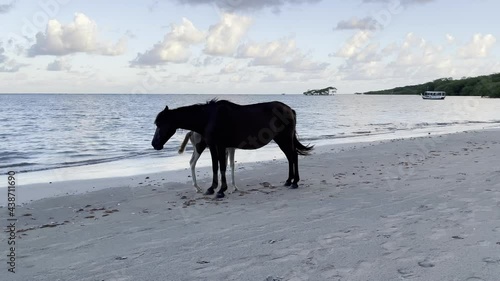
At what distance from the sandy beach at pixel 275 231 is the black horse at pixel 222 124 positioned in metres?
1.01

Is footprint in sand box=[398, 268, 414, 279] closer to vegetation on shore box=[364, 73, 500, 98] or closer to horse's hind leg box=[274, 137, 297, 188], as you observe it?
horse's hind leg box=[274, 137, 297, 188]

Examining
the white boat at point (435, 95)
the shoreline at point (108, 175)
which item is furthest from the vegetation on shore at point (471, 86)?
the shoreline at point (108, 175)

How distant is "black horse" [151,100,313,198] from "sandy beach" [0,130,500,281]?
1.01 m

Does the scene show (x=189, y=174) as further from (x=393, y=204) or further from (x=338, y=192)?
(x=393, y=204)

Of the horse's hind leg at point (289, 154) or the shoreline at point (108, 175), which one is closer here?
the horse's hind leg at point (289, 154)

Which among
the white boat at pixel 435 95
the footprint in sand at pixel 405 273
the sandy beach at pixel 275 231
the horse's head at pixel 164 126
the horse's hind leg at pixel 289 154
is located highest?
the white boat at pixel 435 95

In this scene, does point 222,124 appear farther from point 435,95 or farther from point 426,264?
point 435,95

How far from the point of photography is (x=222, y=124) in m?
8.67

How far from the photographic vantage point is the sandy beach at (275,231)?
4.22 metres

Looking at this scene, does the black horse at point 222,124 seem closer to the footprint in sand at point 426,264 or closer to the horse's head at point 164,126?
the horse's head at point 164,126

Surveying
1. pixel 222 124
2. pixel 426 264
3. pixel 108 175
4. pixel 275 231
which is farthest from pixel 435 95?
pixel 426 264

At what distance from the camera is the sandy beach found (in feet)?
13.8

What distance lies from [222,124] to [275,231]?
346 centimetres

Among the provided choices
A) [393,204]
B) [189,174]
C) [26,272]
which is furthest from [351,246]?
[189,174]
